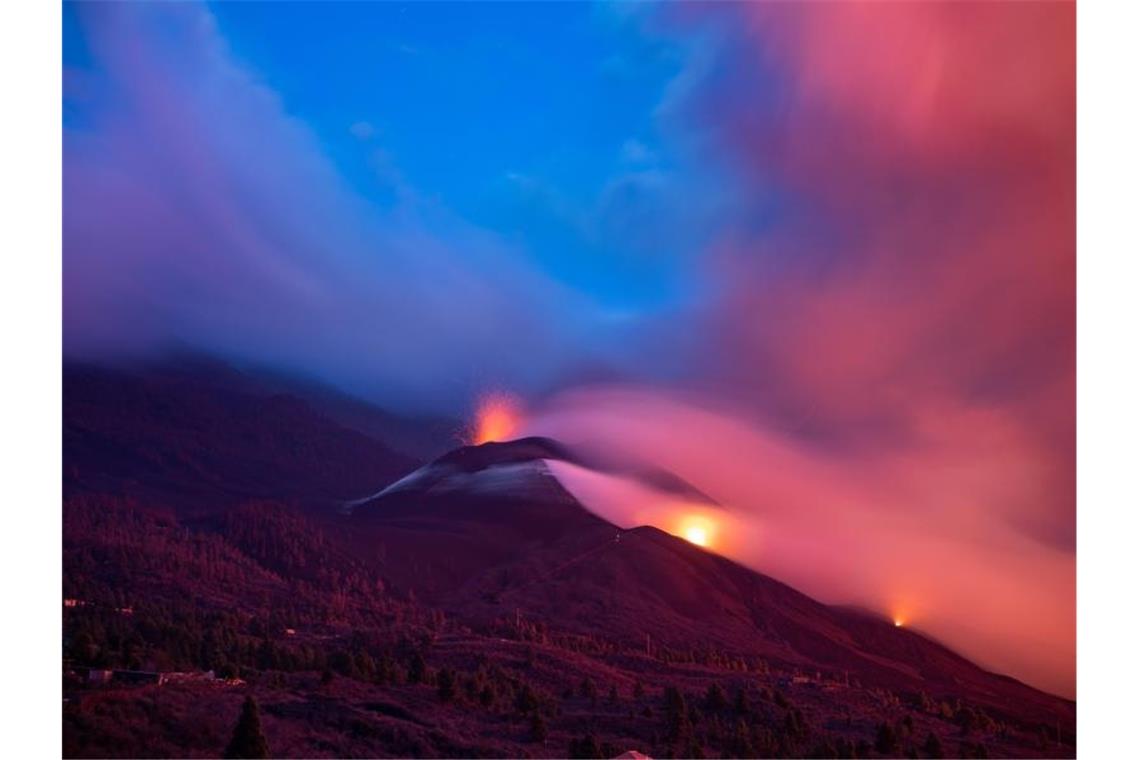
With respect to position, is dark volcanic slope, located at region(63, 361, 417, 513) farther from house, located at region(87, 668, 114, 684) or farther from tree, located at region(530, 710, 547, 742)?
tree, located at region(530, 710, 547, 742)

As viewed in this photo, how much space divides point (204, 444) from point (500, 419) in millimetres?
1685

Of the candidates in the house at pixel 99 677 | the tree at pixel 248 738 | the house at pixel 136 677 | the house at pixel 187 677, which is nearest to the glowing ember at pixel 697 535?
the tree at pixel 248 738

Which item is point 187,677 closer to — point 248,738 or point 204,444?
point 248,738

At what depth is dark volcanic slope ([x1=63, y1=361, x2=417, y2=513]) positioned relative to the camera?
20.0 feet

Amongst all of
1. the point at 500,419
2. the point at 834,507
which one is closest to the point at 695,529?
the point at 834,507

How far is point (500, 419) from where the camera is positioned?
634 cm

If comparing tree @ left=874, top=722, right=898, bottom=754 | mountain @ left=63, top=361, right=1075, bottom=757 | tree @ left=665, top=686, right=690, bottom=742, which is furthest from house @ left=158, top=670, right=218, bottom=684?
tree @ left=874, top=722, right=898, bottom=754

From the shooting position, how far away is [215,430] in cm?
626

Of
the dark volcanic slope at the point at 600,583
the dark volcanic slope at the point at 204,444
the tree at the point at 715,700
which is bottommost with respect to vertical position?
the tree at the point at 715,700

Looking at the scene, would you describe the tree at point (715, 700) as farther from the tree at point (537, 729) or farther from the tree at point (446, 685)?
the tree at point (446, 685)

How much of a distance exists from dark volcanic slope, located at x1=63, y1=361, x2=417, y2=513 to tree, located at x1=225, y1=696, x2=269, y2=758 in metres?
1.22

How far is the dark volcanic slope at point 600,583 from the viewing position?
6242 mm

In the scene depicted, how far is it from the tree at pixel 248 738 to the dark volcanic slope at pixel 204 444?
4.01 ft
